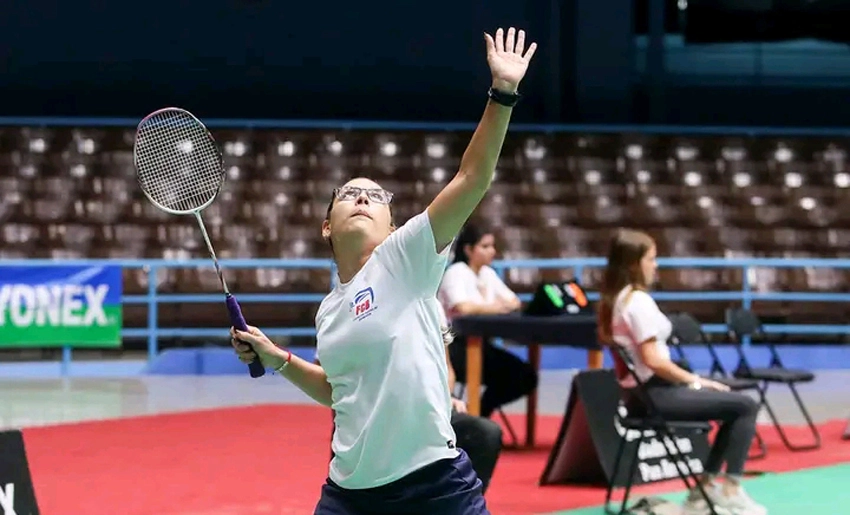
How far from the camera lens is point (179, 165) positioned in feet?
12.9

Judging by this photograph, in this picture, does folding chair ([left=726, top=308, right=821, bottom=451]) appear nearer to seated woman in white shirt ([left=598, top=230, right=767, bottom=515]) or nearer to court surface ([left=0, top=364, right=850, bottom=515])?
court surface ([left=0, top=364, right=850, bottom=515])

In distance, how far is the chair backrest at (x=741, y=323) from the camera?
27.5 ft

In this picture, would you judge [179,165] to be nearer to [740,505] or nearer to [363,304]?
[363,304]

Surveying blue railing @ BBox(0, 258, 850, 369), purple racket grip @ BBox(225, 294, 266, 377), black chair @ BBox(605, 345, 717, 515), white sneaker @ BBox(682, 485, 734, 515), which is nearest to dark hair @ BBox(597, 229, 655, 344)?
black chair @ BBox(605, 345, 717, 515)

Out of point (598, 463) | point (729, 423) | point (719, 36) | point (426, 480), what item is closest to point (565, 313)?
point (598, 463)

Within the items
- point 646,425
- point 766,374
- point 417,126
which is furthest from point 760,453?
point 417,126

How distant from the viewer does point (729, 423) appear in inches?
239

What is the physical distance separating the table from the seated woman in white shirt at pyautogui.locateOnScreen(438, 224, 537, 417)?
17 cm

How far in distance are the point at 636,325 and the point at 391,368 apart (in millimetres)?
3187

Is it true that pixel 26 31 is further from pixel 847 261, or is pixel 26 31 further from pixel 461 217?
pixel 461 217

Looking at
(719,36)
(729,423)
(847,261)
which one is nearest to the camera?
(729,423)

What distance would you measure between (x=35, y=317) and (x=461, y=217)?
29.3ft

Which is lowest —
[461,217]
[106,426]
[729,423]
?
[106,426]

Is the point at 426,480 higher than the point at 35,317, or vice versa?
the point at 426,480
